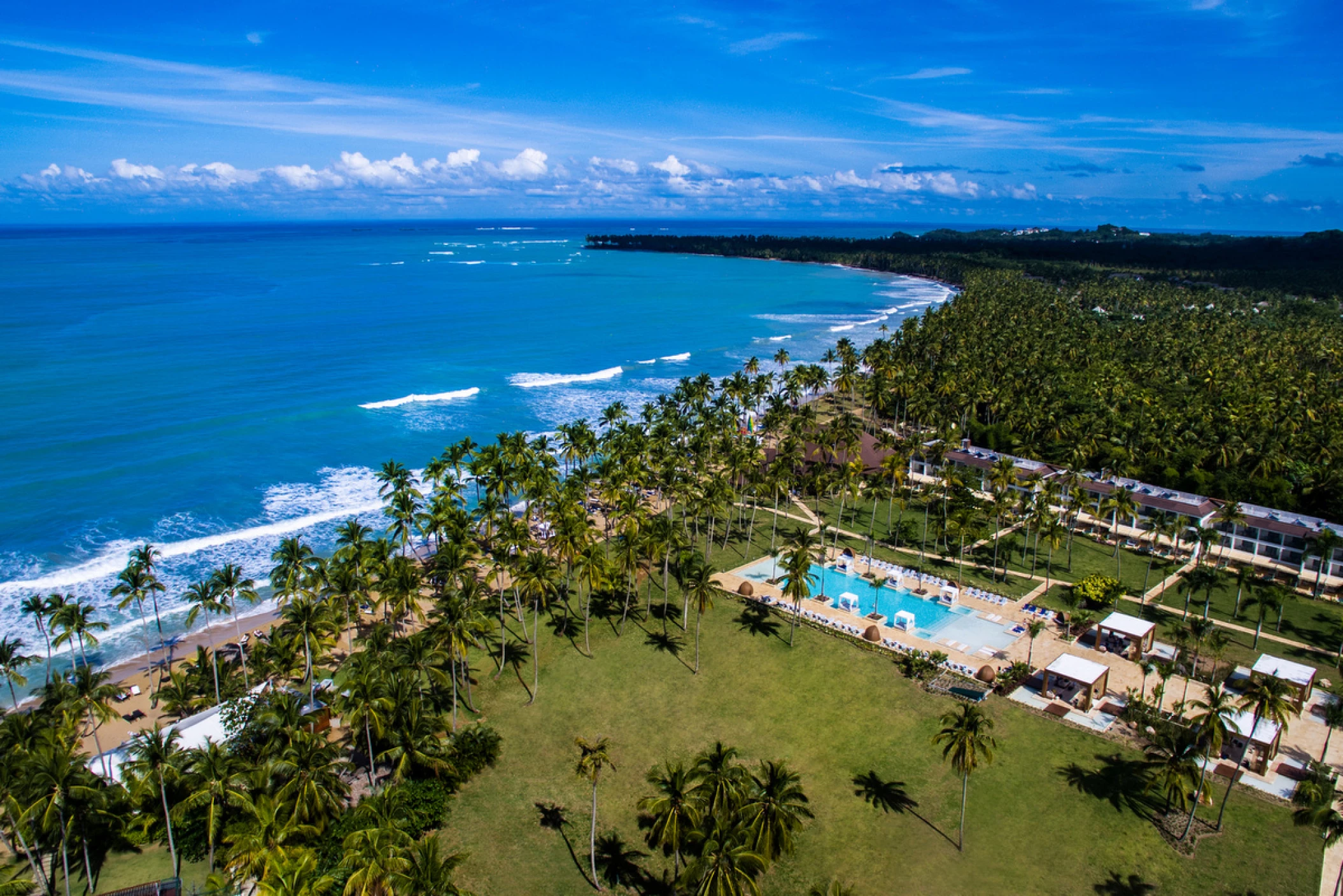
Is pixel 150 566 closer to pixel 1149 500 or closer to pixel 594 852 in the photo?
pixel 594 852

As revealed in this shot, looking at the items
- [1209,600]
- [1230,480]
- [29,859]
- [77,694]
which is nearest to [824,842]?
[29,859]

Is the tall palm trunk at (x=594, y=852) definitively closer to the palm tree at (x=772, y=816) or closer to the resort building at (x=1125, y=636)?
the palm tree at (x=772, y=816)

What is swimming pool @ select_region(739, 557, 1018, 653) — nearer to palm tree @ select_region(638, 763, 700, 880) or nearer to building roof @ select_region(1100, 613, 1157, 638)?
building roof @ select_region(1100, 613, 1157, 638)

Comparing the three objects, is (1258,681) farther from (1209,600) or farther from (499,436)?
(499,436)

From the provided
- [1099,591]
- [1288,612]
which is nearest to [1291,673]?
[1099,591]

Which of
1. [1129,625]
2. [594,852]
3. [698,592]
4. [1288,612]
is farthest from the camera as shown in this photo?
[1288,612]

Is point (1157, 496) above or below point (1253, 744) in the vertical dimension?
above
